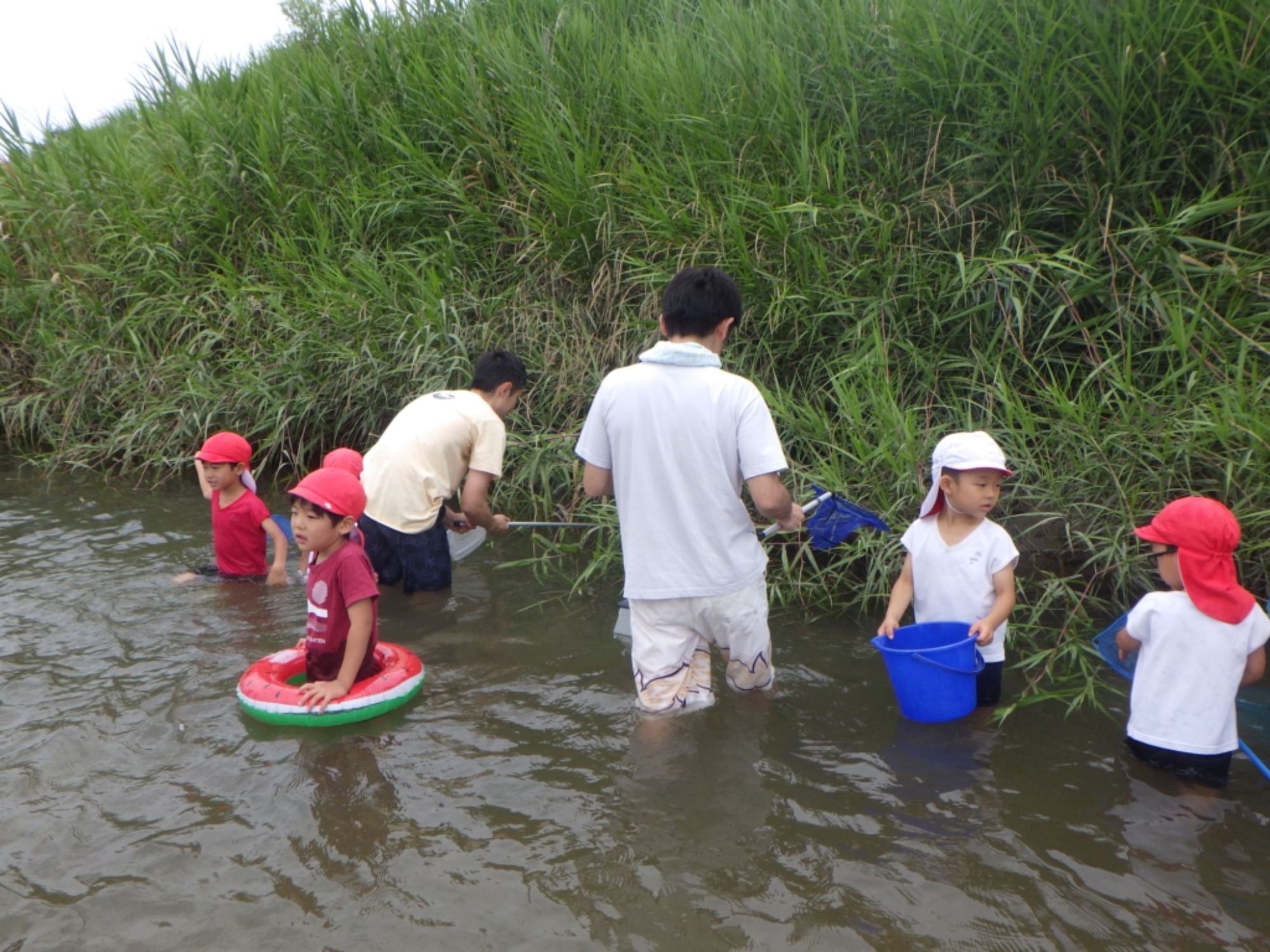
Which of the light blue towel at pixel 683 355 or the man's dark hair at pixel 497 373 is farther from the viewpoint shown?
the man's dark hair at pixel 497 373

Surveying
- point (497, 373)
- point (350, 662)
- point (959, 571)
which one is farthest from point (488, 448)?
point (959, 571)

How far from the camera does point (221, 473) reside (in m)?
5.56

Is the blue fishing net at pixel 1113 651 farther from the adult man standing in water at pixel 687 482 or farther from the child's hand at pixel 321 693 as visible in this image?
the child's hand at pixel 321 693

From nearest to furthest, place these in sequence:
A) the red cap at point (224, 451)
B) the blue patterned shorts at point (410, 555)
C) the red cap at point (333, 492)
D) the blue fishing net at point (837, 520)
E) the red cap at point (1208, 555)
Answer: the red cap at point (1208, 555) < the red cap at point (333, 492) < the blue fishing net at point (837, 520) < the blue patterned shorts at point (410, 555) < the red cap at point (224, 451)

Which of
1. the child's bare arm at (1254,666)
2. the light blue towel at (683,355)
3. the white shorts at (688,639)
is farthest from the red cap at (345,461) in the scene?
the child's bare arm at (1254,666)

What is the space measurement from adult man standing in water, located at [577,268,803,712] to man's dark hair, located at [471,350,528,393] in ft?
5.42

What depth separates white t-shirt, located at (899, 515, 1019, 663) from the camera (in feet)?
12.1

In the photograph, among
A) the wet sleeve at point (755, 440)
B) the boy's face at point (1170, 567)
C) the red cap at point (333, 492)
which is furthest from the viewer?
the red cap at point (333, 492)

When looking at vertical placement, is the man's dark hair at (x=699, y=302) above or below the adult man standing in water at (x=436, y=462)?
above

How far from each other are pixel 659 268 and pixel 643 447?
10.1ft

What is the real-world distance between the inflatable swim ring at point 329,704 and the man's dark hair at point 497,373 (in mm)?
1512

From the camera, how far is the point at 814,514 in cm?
429

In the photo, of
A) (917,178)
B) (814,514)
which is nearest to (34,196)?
(917,178)

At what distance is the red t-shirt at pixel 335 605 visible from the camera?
3934 millimetres
